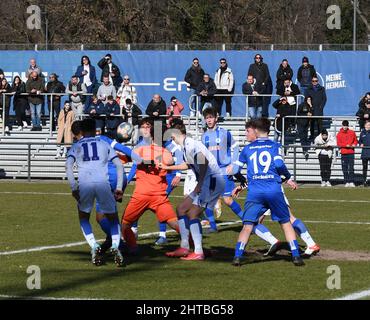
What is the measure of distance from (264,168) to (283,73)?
59.7 feet

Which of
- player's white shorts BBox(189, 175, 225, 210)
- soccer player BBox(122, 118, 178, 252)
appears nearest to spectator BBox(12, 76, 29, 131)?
soccer player BBox(122, 118, 178, 252)

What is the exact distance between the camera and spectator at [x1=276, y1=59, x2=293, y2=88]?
31.0 m

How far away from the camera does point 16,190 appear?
2744 cm

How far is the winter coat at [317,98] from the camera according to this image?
101 ft

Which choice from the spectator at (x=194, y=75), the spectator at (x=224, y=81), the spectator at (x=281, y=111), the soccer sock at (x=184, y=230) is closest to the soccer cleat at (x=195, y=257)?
the soccer sock at (x=184, y=230)

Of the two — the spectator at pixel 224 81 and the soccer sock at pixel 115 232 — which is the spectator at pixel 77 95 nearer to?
the spectator at pixel 224 81

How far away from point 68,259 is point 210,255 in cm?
195

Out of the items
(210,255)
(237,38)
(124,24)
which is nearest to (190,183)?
(210,255)

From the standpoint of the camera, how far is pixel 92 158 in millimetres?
13188

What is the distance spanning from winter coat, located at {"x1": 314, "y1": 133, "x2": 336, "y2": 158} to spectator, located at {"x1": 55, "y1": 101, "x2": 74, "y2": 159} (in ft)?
24.4

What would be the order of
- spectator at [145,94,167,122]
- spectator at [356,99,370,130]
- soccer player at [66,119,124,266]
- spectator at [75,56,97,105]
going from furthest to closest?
spectator at [75,56,97,105], spectator at [145,94,167,122], spectator at [356,99,370,130], soccer player at [66,119,124,266]

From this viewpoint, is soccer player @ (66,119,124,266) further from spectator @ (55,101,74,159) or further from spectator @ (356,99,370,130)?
spectator @ (55,101,74,159)

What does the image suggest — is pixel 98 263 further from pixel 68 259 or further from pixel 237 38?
pixel 237 38

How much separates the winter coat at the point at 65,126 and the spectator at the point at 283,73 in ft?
20.7
